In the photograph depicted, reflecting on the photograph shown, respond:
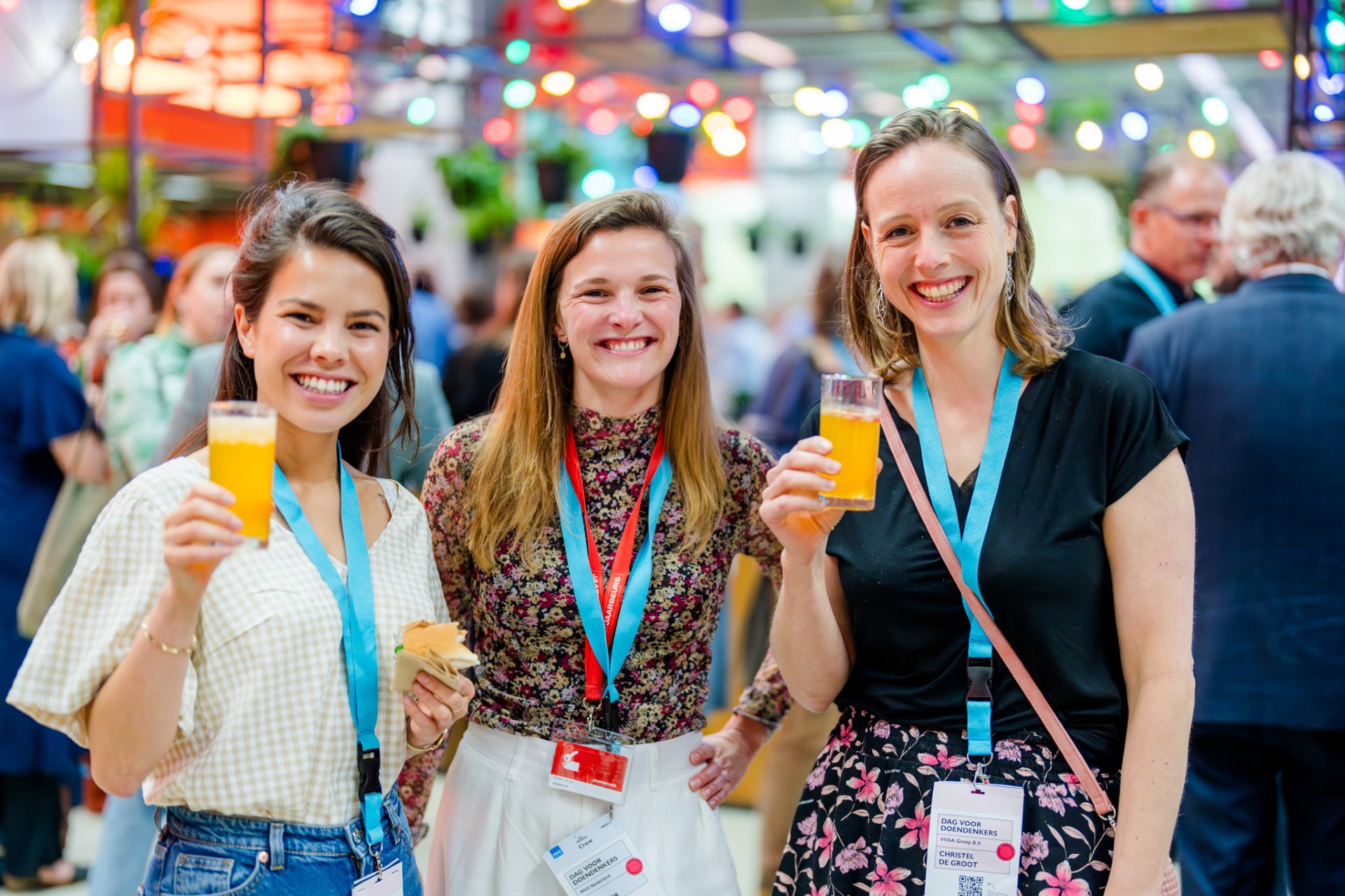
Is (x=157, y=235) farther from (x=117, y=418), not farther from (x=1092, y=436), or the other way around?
(x=1092, y=436)

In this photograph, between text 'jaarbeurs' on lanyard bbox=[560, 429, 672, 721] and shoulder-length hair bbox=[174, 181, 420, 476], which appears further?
text 'jaarbeurs' on lanyard bbox=[560, 429, 672, 721]

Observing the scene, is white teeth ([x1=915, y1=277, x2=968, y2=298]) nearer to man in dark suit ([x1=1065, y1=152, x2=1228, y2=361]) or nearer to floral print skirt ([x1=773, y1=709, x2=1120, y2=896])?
floral print skirt ([x1=773, y1=709, x2=1120, y2=896])

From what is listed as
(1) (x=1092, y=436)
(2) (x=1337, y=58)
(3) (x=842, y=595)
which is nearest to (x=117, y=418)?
(3) (x=842, y=595)

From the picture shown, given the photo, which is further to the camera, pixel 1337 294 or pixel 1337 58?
pixel 1337 58

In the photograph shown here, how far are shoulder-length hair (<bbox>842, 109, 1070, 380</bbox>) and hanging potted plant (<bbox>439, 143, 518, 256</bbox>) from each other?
6130 millimetres

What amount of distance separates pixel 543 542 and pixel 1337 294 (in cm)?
201

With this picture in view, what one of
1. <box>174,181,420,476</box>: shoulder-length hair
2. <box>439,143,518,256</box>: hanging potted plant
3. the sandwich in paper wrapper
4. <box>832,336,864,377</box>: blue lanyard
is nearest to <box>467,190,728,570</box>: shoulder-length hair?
<box>174,181,420,476</box>: shoulder-length hair

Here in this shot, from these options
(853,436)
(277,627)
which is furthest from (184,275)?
(853,436)

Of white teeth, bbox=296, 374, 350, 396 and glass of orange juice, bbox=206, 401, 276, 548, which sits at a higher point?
white teeth, bbox=296, 374, 350, 396

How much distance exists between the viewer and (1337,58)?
3973 millimetres

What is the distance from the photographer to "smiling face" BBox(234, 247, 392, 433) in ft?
5.73

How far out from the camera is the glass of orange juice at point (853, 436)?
5.28 ft

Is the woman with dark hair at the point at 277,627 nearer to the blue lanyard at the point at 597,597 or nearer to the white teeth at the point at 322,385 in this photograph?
the white teeth at the point at 322,385

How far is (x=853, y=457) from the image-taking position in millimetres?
1608
